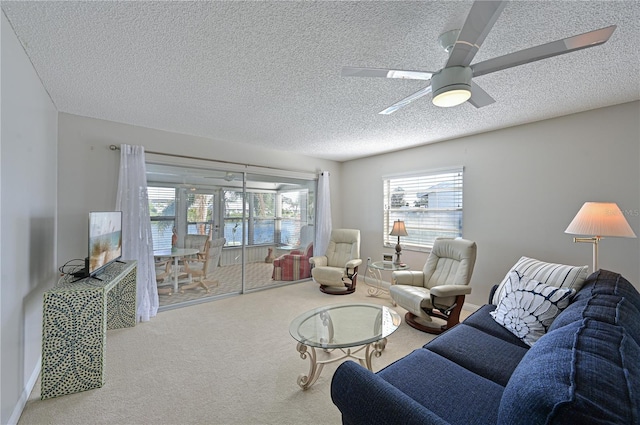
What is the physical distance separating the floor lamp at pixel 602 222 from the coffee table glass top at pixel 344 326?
1.71 m

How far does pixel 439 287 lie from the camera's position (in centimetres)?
278

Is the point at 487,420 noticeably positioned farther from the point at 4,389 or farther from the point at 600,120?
the point at 600,120

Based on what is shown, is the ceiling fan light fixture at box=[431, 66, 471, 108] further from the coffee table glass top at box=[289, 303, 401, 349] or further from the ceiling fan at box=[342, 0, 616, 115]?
the coffee table glass top at box=[289, 303, 401, 349]

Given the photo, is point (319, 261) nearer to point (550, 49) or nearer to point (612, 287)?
point (612, 287)

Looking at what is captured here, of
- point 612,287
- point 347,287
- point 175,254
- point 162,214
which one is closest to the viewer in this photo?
point 612,287

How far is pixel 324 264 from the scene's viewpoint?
4.75m

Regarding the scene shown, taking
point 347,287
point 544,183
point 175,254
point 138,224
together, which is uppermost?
point 544,183

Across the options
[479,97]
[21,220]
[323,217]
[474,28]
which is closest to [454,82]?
[474,28]

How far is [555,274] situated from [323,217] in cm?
369

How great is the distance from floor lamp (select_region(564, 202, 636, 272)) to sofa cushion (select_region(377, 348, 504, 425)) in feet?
5.57

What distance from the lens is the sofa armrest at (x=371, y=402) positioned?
0.91 meters

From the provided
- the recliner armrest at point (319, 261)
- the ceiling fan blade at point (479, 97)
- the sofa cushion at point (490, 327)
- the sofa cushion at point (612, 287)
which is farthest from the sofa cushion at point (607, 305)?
the recliner armrest at point (319, 261)

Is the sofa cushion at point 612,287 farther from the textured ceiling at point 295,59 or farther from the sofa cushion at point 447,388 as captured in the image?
the textured ceiling at point 295,59

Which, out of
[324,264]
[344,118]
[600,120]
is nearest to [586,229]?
[600,120]
